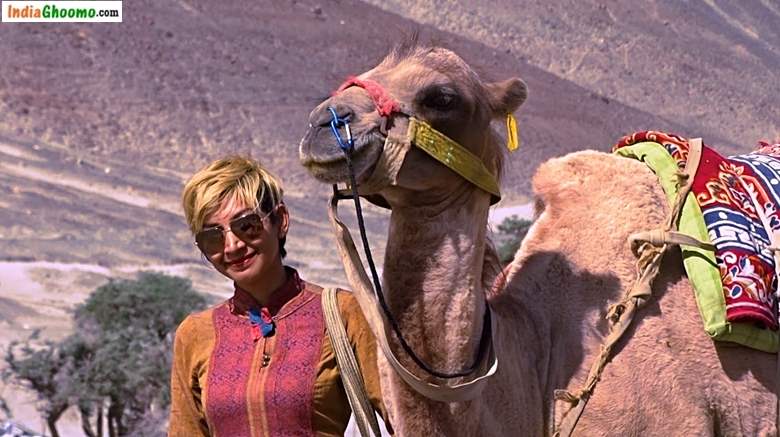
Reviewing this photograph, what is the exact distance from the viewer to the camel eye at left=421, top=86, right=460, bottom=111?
3.99 metres

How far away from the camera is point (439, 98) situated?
4004 millimetres

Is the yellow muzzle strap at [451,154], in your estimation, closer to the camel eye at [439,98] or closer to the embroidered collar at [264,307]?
the camel eye at [439,98]

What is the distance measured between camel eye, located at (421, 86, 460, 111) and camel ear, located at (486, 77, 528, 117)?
0.72 ft

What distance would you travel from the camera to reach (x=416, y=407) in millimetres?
3936

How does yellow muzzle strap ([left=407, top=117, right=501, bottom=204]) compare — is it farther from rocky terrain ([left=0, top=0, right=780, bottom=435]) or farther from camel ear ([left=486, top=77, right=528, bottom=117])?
rocky terrain ([left=0, top=0, right=780, bottom=435])

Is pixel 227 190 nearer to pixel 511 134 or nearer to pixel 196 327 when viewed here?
pixel 196 327

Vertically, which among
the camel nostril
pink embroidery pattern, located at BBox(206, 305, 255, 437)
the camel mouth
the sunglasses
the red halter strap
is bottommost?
pink embroidery pattern, located at BBox(206, 305, 255, 437)

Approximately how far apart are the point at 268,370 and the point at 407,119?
0.79m

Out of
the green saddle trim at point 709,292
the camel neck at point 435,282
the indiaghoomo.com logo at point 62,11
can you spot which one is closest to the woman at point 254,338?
the camel neck at point 435,282

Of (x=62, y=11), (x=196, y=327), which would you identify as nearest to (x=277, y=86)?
(x=62, y=11)

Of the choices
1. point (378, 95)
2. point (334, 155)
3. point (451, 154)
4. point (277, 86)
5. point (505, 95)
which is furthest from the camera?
point (277, 86)

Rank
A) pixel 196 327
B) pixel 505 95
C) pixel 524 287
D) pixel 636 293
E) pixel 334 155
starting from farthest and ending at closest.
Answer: pixel 524 287
pixel 636 293
pixel 505 95
pixel 196 327
pixel 334 155

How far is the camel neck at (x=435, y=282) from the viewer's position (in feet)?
13.0

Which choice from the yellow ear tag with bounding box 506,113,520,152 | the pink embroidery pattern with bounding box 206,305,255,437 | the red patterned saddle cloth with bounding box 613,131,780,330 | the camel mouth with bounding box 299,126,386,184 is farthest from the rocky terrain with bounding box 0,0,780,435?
the camel mouth with bounding box 299,126,386,184
